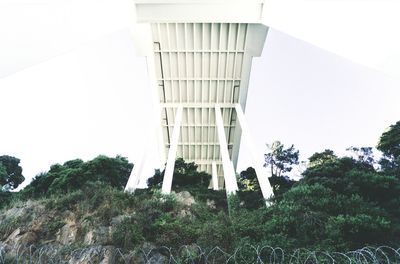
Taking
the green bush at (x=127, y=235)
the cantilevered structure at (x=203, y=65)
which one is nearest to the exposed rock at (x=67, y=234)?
the green bush at (x=127, y=235)

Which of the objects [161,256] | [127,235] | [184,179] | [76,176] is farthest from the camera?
[184,179]

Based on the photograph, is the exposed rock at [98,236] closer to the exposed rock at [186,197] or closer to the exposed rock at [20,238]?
the exposed rock at [20,238]

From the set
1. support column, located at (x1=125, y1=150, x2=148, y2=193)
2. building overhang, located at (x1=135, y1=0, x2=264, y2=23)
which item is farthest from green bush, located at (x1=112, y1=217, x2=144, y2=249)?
building overhang, located at (x1=135, y1=0, x2=264, y2=23)

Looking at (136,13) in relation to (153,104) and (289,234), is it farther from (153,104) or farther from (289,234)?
(289,234)

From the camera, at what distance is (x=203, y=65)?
20219 mm

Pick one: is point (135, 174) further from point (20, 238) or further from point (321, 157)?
point (321, 157)

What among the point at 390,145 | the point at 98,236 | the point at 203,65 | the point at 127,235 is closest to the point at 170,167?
the point at 203,65

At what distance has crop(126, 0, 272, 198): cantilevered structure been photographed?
634 inches

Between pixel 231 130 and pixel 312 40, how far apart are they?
18.3m

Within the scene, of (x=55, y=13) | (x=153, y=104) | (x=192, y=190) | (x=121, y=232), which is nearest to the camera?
(x=55, y=13)

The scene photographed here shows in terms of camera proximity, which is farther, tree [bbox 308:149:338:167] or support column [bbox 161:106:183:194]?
tree [bbox 308:149:338:167]

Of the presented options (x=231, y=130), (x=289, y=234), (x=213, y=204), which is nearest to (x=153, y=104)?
(x=231, y=130)

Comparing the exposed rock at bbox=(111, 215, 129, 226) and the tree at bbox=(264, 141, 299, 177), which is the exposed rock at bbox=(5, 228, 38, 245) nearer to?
the exposed rock at bbox=(111, 215, 129, 226)

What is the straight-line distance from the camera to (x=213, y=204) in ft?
54.6
